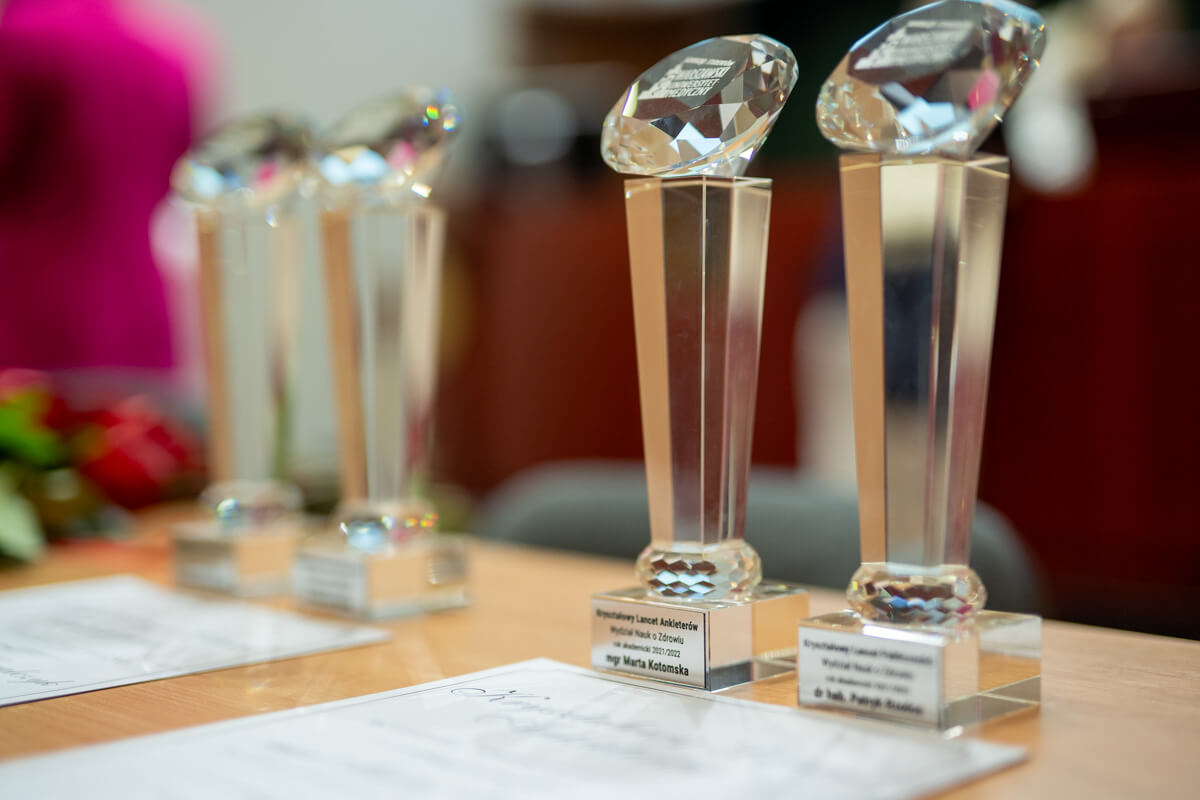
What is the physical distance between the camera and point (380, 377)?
2.15 feet

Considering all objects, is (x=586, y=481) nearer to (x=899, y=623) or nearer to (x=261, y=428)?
(x=261, y=428)

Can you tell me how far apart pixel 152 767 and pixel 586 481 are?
0.72m

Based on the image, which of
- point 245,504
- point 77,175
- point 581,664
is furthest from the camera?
point 77,175

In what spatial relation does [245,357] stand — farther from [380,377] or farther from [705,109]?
[705,109]

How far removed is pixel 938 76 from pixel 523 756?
0.25 m

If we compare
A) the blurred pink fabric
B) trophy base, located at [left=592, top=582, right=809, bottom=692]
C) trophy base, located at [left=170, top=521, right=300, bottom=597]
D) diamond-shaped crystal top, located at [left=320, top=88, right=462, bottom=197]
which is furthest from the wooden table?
the blurred pink fabric

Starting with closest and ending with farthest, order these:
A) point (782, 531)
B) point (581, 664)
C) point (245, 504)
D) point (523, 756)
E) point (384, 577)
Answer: point (523, 756) → point (581, 664) → point (384, 577) → point (245, 504) → point (782, 531)

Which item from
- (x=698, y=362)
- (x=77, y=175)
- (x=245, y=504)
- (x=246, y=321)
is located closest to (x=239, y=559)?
(x=245, y=504)

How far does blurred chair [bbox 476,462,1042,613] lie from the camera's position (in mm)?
748

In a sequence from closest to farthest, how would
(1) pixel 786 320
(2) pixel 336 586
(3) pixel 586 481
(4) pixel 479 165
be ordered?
(2) pixel 336 586 → (3) pixel 586 481 → (1) pixel 786 320 → (4) pixel 479 165

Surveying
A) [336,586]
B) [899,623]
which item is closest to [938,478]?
[899,623]

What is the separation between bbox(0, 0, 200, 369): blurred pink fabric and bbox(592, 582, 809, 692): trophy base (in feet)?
4.46

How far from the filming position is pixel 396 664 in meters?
0.53

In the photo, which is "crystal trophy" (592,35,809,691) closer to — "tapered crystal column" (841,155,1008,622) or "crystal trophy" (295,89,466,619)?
"tapered crystal column" (841,155,1008,622)
